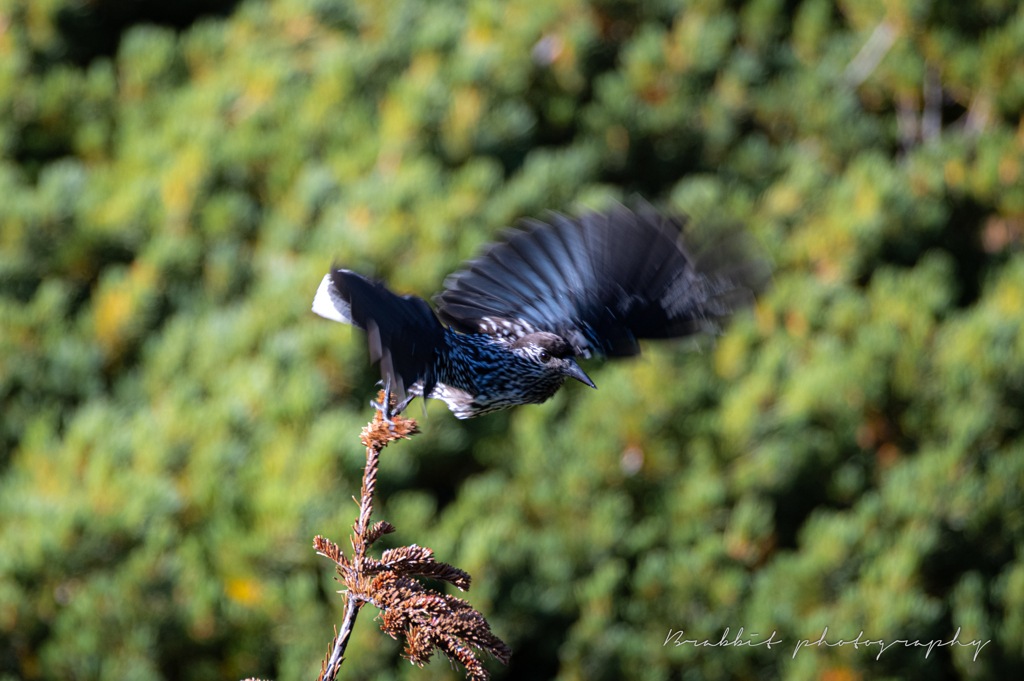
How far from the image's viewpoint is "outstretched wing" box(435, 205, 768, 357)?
65.1 inches

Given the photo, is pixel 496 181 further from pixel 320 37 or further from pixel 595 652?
pixel 595 652

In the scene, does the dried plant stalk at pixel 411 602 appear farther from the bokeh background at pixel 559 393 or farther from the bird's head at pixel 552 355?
the bokeh background at pixel 559 393

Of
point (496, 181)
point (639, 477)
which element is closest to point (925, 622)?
point (639, 477)

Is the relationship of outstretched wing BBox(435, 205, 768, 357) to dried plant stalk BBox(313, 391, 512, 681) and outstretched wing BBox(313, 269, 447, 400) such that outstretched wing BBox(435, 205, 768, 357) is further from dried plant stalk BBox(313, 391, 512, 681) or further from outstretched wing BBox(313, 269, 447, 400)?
dried plant stalk BBox(313, 391, 512, 681)

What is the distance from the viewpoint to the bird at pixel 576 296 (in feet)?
5.08

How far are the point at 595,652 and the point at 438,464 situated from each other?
2.39 feet
